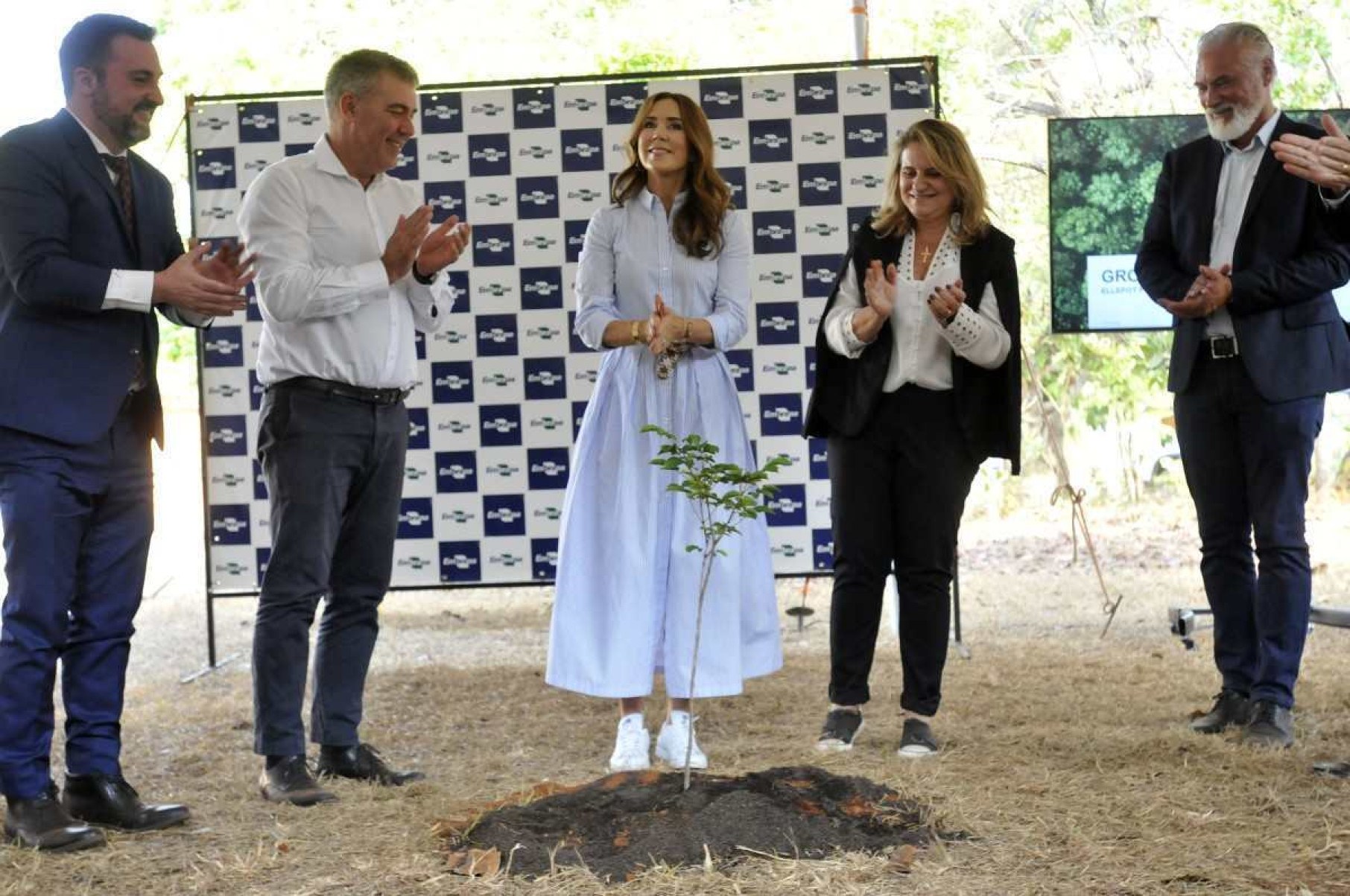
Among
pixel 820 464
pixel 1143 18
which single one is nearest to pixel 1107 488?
pixel 1143 18

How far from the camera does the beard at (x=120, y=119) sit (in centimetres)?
342

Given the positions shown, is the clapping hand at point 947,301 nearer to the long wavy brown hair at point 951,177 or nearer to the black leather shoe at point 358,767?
the long wavy brown hair at point 951,177

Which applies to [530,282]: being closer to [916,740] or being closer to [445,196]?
[445,196]

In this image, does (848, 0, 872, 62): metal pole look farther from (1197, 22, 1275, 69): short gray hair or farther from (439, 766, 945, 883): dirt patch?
(439, 766, 945, 883): dirt patch

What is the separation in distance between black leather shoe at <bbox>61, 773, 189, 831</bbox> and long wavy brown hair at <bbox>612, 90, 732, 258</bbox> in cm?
191

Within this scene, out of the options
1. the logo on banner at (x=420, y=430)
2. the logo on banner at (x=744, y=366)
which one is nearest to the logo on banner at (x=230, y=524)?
the logo on banner at (x=420, y=430)

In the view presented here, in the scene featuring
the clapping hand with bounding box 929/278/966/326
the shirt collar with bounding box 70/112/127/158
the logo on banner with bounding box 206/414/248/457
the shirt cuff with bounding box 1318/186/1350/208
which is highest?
the shirt collar with bounding box 70/112/127/158

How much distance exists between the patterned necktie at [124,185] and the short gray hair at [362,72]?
0.55m

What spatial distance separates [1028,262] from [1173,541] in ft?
9.83

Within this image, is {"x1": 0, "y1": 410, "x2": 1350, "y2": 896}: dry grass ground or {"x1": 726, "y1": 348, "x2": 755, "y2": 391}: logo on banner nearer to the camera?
{"x1": 0, "y1": 410, "x2": 1350, "y2": 896}: dry grass ground

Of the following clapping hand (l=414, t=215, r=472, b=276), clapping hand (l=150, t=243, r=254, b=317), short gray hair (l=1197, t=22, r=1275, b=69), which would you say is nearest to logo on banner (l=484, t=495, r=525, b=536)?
clapping hand (l=414, t=215, r=472, b=276)

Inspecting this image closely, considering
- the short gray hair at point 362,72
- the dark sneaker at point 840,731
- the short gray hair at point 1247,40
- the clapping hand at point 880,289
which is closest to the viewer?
the short gray hair at point 362,72

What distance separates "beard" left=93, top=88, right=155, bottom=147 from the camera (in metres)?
3.42

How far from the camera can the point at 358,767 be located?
3.96 meters
